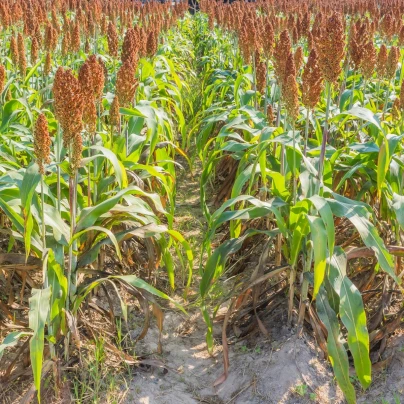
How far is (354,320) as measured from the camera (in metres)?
2.39

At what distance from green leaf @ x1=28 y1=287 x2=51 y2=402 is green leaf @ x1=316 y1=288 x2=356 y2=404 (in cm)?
119

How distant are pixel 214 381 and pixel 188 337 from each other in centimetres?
43

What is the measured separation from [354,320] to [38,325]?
1.28 m

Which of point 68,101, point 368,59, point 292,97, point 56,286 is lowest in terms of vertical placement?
point 56,286

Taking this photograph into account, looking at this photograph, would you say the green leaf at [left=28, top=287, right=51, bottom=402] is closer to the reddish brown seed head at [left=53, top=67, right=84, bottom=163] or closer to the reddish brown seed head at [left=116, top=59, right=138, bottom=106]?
the reddish brown seed head at [left=53, top=67, right=84, bottom=163]

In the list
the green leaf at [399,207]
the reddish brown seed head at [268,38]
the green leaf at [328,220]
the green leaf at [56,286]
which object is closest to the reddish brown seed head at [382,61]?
the reddish brown seed head at [268,38]

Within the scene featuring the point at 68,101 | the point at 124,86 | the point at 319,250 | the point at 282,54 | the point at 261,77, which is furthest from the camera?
the point at 261,77

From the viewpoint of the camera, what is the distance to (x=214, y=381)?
2854mm

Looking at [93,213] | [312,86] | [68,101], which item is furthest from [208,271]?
[68,101]

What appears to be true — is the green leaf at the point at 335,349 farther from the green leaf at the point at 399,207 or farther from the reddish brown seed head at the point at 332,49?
the reddish brown seed head at the point at 332,49

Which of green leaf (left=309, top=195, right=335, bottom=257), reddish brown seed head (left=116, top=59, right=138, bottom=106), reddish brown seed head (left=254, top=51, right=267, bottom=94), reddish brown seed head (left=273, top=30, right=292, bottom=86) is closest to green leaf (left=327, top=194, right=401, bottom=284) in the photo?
green leaf (left=309, top=195, right=335, bottom=257)

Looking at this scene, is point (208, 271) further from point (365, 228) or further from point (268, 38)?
point (268, 38)

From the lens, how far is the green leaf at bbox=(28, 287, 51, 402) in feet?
7.02

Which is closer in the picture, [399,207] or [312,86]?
[312,86]
